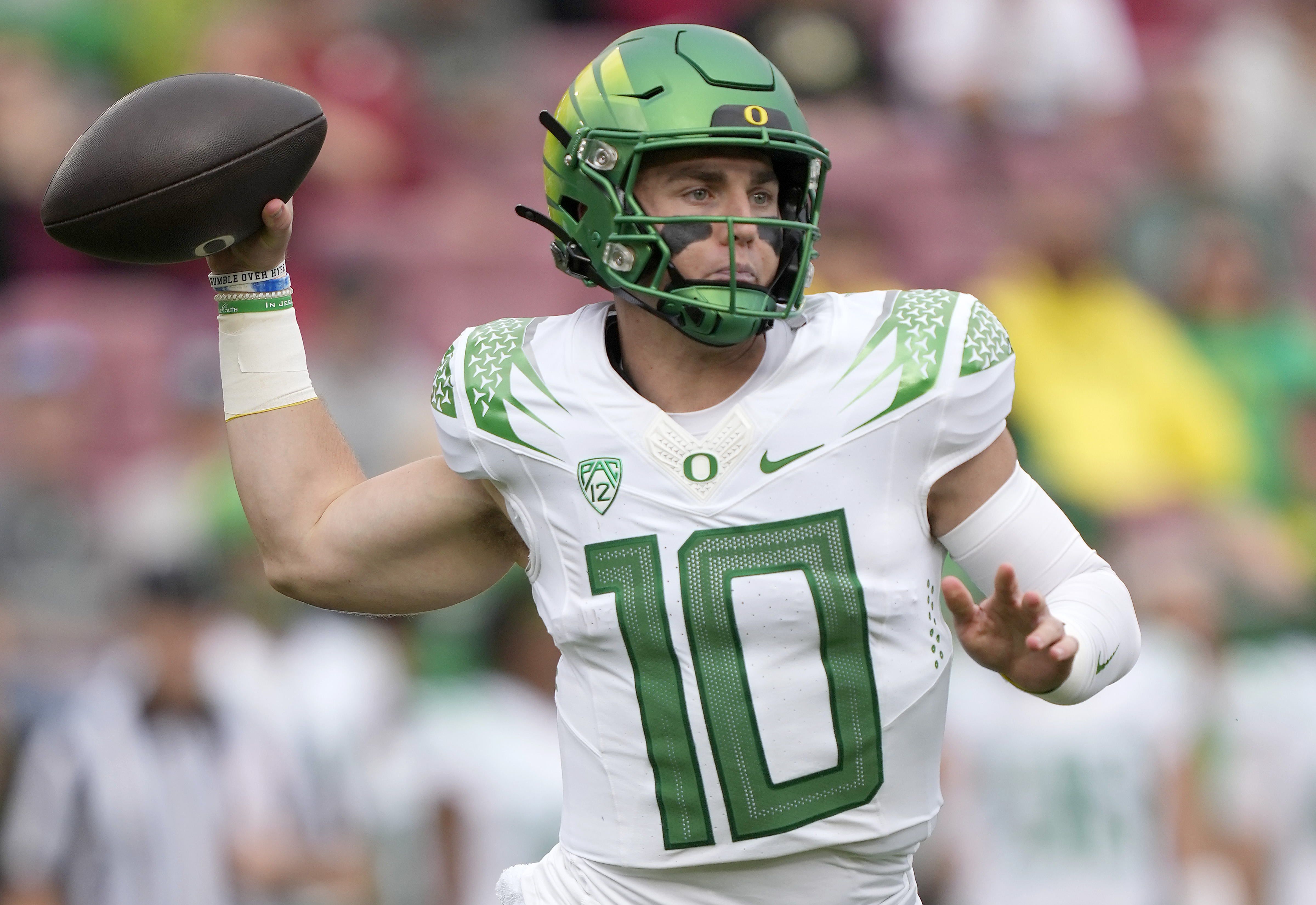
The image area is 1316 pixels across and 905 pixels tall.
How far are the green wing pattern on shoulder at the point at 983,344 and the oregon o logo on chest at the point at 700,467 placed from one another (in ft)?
1.24

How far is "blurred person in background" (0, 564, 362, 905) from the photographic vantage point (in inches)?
203

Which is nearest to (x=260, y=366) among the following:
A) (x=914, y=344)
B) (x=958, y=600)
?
(x=914, y=344)

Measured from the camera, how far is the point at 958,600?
2.26m

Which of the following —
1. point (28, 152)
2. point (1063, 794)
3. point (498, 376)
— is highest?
point (498, 376)

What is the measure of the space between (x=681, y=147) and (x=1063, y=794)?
11.4 ft

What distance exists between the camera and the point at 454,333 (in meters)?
6.79

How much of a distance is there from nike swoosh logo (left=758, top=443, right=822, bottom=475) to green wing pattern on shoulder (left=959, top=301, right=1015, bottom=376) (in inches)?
9.6

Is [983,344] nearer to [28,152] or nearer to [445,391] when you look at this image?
[445,391]

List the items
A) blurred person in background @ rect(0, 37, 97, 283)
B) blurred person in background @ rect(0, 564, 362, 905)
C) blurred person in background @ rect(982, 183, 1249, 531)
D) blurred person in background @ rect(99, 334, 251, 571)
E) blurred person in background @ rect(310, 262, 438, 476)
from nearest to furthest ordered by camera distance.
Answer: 1. blurred person in background @ rect(0, 564, 362, 905)
2. blurred person in background @ rect(99, 334, 251, 571)
3. blurred person in background @ rect(310, 262, 438, 476)
4. blurred person in background @ rect(982, 183, 1249, 531)
5. blurred person in background @ rect(0, 37, 97, 283)

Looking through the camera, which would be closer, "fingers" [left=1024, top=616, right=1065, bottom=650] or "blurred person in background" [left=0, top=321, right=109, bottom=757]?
"fingers" [left=1024, top=616, right=1065, bottom=650]

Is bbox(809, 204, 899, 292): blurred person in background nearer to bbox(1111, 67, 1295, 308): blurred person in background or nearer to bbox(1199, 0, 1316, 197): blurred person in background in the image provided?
bbox(1111, 67, 1295, 308): blurred person in background

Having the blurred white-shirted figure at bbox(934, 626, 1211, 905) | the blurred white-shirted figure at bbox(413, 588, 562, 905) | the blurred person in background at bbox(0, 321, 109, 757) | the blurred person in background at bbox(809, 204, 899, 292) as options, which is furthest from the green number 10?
the blurred person in background at bbox(809, 204, 899, 292)

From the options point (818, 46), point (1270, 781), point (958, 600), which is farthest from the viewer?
point (818, 46)

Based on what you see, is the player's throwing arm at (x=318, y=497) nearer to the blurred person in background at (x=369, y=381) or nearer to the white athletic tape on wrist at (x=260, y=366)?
the white athletic tape on wrist at (x=260, y=366)
